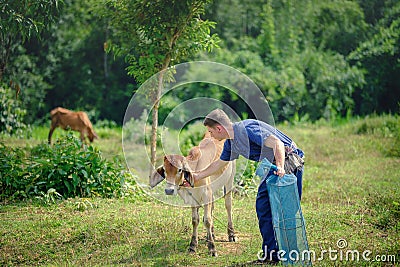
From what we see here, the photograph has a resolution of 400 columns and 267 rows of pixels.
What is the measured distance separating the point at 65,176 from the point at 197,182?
2.88 m

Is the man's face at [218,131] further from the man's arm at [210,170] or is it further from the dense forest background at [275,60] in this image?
the dense forest background at [275,60]

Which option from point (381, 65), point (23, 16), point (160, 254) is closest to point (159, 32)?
point (23, 16)

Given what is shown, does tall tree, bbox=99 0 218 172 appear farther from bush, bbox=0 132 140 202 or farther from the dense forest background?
the dense forest background

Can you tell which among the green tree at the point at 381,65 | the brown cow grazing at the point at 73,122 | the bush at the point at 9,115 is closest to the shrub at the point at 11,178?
the brown cow grazing at the point at 73,122

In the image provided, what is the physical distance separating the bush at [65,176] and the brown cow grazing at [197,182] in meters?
2.16

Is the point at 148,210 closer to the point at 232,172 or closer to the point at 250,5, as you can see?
the point at 232,172

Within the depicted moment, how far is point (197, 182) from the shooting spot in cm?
690

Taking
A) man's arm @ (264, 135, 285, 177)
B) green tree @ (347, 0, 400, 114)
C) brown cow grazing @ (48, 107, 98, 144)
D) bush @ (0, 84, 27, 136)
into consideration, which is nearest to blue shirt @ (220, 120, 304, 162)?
man's arm @ (264, 135, 285, 177)

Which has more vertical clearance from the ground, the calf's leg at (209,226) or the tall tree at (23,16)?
the tall tree at (23,16)

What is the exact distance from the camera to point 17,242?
7.07 metres

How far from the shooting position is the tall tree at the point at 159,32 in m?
8.88

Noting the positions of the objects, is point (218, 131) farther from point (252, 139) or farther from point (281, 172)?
point (281, 172)

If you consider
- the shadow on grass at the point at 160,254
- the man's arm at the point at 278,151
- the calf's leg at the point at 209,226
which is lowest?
the shadow on grass at the point at 160,254

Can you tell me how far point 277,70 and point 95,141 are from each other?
6.72 m
